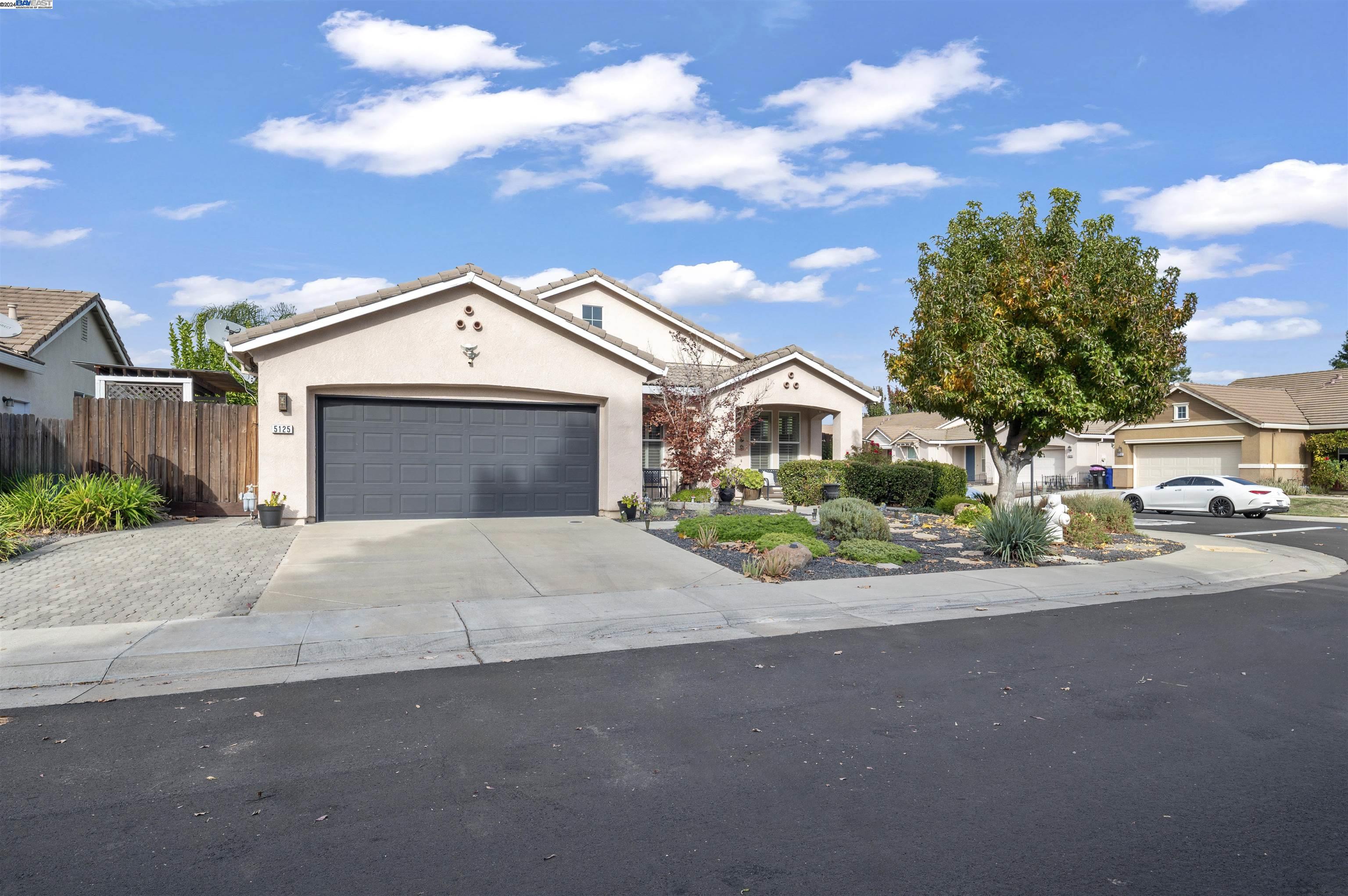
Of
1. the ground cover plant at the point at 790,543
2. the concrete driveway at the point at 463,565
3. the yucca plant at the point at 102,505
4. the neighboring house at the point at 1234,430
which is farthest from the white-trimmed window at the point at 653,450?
the neighboring house at the point at 1234,430

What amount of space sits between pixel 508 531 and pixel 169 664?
7.65m

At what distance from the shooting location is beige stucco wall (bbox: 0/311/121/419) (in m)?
18.1

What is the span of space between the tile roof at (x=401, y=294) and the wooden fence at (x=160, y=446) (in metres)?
1.94

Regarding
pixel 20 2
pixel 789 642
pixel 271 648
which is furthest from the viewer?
pixel 20 2

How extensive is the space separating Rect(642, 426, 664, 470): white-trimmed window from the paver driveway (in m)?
11.4

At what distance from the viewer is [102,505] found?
1318 centimetres

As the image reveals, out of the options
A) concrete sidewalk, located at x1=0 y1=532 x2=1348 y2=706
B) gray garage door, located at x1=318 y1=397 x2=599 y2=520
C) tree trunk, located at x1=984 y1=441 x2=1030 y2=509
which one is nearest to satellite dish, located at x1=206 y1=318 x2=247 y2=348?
gray garage door, located at x1=318 y1=397 x2=599 y2=520

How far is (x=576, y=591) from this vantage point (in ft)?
30.9

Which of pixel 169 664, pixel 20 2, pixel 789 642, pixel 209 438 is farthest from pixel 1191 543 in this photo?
pixel 20 2

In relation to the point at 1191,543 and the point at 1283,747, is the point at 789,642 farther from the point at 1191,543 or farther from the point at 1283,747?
the point at 1191,543

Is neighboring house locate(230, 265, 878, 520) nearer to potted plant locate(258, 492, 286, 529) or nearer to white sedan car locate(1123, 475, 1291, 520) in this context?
potted plant locate(258, 492, 286, 529)

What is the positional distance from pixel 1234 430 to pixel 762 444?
21.0m

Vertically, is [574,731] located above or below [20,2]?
below

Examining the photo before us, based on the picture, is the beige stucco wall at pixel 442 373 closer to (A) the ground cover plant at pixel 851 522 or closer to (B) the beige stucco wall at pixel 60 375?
(A) the ground cover plant at pixel 851 522
